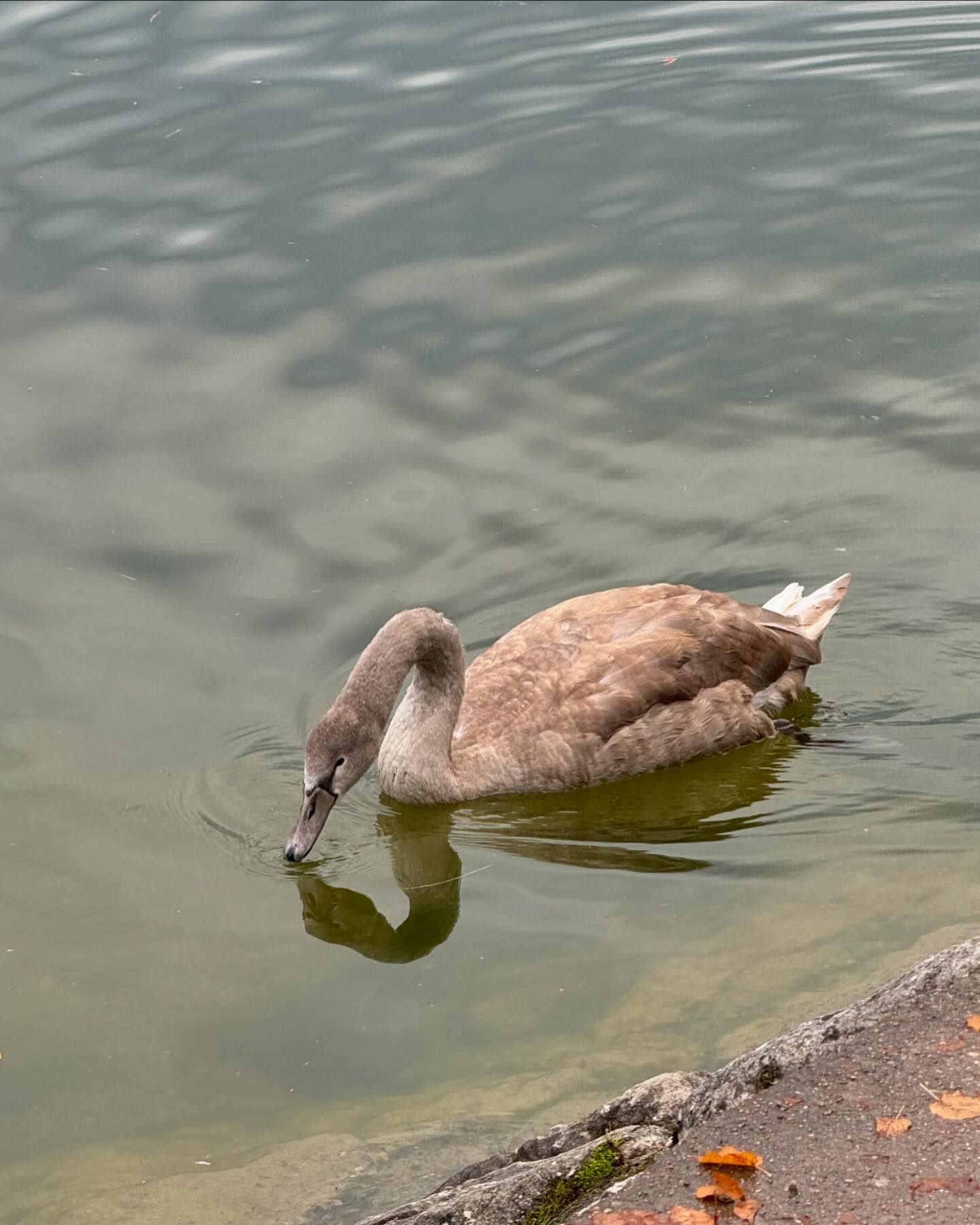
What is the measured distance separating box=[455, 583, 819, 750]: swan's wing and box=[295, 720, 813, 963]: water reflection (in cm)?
37

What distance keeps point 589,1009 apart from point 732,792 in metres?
2.37

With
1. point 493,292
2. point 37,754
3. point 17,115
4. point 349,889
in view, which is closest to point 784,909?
point 349,889

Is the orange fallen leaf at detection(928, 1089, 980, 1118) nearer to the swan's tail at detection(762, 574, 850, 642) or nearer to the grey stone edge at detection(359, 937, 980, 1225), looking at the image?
the grey stone edge at detection(359, 937, 980, 1225)

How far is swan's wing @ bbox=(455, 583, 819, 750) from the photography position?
941 cm

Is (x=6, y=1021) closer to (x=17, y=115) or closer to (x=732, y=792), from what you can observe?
(x=732, y=792)

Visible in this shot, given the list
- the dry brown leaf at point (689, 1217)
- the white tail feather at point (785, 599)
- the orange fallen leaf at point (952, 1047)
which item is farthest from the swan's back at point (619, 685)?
the dry brown leaf at point (689, 1217)

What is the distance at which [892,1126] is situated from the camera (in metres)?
4.89

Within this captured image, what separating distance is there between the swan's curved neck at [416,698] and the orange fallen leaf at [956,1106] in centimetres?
418

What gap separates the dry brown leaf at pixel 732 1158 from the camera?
190 inches

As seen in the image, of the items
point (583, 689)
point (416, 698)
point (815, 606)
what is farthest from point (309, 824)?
point (815, 606)

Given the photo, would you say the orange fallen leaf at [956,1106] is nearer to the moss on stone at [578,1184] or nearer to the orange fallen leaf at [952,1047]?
the orange fallen leaf at [952,1047]

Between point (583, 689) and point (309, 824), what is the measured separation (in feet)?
5.91

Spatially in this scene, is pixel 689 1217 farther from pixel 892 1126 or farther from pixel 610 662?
pixel 610 662

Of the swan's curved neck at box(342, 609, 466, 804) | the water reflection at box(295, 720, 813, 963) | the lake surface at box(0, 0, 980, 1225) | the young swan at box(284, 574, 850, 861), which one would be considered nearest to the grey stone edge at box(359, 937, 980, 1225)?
the lake surface at box(0, 0, 980, 1225)
